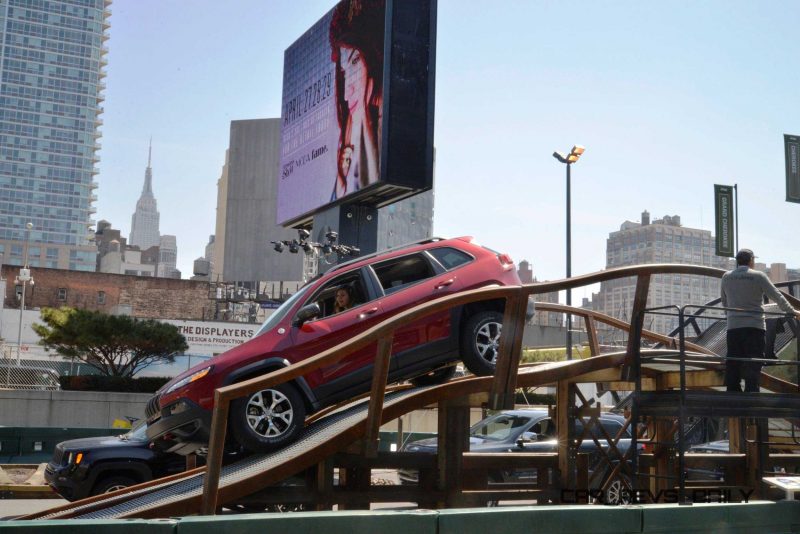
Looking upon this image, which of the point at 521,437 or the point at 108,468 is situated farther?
the point at 521,437

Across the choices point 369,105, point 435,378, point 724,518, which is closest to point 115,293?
point 369,105

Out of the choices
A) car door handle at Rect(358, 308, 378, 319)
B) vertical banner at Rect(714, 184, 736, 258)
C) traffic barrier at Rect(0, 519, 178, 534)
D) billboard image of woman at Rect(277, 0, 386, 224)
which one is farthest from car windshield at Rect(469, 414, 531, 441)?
vertical banner at Rect(714, 184, 736, 258)

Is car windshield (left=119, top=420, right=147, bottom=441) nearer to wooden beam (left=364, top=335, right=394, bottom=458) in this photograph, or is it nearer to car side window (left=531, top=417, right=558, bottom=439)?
car side window (left=531, top=417, right=558, bottom=439)

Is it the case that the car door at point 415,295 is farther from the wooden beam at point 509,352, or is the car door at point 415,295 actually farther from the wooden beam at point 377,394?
the wooden beam at point 377,394

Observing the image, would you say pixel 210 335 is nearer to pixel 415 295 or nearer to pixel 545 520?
pixel 415 295

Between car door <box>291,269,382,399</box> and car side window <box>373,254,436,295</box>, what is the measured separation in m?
0.28

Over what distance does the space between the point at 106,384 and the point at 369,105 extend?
45.2ft

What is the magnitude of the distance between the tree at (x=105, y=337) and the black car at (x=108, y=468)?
24.5 m

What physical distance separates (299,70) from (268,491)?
27470mm

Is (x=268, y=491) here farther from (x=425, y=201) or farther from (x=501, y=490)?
(x=425, y=201)

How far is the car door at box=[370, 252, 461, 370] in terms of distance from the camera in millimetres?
8984

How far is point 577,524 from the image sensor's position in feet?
18.2

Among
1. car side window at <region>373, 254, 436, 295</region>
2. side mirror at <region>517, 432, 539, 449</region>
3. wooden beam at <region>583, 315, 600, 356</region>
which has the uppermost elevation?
car side window at <region>373, 254, 436, 295</region>

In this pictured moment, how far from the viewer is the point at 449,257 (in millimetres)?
Result: 9969
